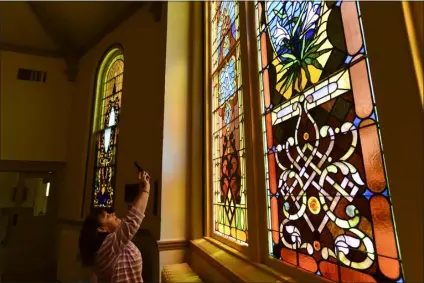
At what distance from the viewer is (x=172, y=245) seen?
1928mm

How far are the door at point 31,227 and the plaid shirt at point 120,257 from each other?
3725 mm

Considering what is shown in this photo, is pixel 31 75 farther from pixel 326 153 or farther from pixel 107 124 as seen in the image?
pixel 326 153

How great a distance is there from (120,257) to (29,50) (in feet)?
15.0

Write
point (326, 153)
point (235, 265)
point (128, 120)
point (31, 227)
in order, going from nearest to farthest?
point (326, 153), point (235, 265), point (128, 120), point (31, 227)

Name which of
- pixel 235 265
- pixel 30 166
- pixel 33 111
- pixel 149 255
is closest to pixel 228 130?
pixel 235 265

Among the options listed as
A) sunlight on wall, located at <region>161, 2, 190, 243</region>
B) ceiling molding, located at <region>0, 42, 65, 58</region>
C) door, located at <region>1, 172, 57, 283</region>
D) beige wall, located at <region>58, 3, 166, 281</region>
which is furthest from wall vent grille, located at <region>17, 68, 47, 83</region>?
sunlight on wall, located at <region>161, 2, 190, 243</region>

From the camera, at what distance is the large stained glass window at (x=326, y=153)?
68 cm

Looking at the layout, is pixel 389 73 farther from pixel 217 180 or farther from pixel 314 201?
pixel 217 180

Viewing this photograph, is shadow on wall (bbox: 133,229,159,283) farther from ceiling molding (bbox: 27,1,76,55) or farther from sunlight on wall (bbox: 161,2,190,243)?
ceiling molding (bbox: 27,1,76,55)

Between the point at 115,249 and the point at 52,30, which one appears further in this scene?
the point at 52,30

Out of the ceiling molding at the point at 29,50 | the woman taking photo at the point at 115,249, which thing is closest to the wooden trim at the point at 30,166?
the ceiling molding at the point at 29,50

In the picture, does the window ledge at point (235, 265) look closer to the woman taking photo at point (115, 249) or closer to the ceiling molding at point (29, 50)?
the woman taking photo at point (115, 249)

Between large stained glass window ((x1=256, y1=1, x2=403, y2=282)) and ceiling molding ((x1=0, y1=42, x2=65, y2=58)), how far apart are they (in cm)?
434

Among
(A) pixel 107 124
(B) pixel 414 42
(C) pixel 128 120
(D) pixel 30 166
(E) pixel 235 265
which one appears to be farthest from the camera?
(D) pixel 30 166
